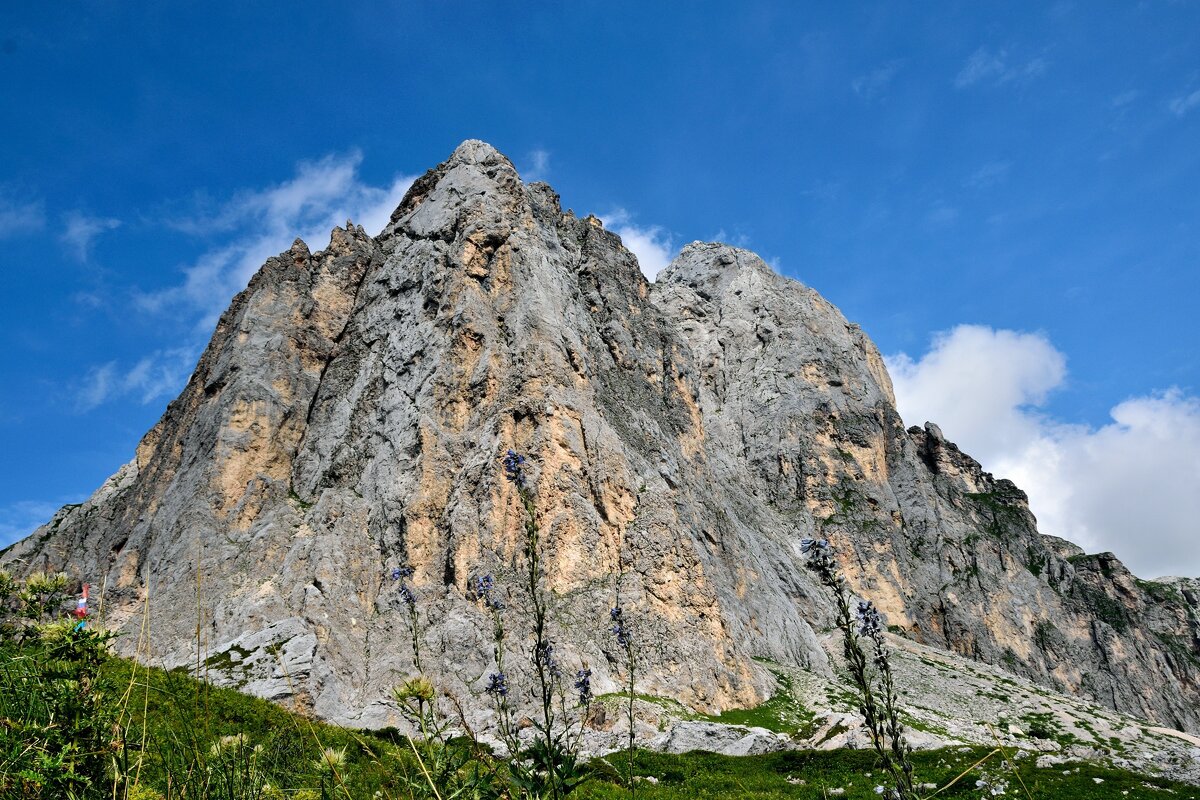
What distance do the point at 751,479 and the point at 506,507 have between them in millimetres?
51239

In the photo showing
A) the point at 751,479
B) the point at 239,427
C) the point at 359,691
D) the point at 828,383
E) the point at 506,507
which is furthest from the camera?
the point at 828,383

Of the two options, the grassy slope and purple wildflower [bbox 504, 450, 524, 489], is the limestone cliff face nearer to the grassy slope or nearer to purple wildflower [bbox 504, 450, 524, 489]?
the grassy slope

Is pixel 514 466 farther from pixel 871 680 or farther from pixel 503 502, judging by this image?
pixel 503 502

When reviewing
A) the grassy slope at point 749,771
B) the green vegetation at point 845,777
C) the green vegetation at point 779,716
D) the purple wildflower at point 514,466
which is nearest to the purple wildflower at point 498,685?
the purple wildflower at point 514,466

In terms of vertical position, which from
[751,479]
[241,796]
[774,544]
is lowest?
[241,796]

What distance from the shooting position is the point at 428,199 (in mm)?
66250

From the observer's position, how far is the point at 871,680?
13.5 feet

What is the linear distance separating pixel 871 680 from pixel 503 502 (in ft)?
127

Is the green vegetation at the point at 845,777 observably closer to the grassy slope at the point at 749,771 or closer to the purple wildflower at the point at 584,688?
the grassy slope at the point at 749,771

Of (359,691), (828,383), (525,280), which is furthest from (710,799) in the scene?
(828,383)

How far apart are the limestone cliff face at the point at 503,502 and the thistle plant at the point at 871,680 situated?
19648mm

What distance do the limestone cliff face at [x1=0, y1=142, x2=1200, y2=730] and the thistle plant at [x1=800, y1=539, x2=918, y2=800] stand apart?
1965 centimetres

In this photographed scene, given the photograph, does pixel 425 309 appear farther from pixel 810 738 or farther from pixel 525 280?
pixel 810 738

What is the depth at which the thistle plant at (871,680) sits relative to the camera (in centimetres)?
374
